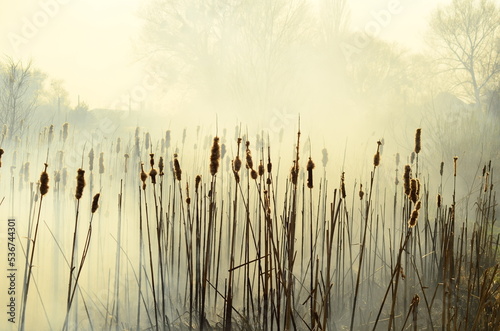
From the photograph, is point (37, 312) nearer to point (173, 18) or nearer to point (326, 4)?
point (173, 18)

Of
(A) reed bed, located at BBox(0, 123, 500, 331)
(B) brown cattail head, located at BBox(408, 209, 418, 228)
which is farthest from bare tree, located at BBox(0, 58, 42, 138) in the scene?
(B) brown cattail head, located at BBox(408, 209, 418, 228)

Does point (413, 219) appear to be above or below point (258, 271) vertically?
above

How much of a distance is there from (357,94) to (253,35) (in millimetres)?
4549

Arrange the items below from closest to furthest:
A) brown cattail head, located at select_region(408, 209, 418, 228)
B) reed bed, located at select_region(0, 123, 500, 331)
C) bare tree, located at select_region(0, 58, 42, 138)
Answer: brown cattail head, located at select_region(408, 209, 418, 228) → reed bed, located at select_region(0, 123, 500, 331) → bare tree, located at select_region(0, 58, 42, 138)

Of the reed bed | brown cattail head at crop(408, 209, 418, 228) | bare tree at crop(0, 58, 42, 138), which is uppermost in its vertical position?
bare tree at crop(0, 58, 42, 138)

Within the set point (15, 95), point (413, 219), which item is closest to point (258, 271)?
point (413, 219)

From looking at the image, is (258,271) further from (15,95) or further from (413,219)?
(15,95)

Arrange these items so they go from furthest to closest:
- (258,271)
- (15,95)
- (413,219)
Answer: (15,95) < (258,271) < (413,219)

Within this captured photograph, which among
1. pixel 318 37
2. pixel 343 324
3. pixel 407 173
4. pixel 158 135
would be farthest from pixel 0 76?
pixel 407 173

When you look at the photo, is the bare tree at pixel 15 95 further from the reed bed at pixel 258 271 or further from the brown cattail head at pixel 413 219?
the brown cattail head at pixel 413 219

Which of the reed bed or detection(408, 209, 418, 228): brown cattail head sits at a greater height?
detection(408, 209, 418, 228): brown cattail head

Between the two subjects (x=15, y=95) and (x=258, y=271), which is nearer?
(x=258, y=271)

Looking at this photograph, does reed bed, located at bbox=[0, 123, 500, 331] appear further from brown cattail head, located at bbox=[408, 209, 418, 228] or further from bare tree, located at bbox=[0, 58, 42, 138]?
bare tree, located at bbox=[0, 58, 42, 138]

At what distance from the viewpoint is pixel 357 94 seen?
660 inches
